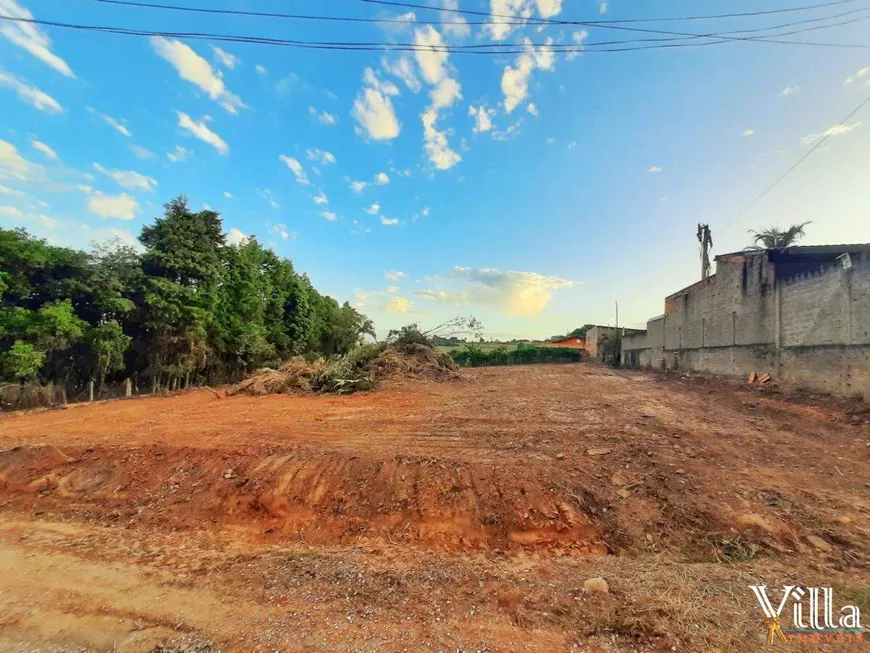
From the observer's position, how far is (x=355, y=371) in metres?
13.3

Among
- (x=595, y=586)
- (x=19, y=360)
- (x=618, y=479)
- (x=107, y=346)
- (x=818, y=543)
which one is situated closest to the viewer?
(x=595, y=586)

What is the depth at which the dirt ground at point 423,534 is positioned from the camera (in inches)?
86.6

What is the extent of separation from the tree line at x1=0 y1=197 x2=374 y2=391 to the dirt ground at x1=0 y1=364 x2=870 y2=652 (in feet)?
18.7

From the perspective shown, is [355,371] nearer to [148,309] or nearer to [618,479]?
[148,309]

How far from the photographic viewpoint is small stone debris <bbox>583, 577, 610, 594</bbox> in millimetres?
2461

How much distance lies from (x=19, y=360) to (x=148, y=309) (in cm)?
355

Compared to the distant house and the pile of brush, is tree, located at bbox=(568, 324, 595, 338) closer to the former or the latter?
the distant house

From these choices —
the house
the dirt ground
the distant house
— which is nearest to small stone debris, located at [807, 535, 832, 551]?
the dirt ground

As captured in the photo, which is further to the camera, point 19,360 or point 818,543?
point 19,360

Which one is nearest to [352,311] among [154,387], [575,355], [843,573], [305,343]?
[305,343]

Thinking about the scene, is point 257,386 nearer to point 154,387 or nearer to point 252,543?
point 154,387

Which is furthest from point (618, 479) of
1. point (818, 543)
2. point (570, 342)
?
point (570, 342)

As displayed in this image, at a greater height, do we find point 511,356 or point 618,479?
point 511,356

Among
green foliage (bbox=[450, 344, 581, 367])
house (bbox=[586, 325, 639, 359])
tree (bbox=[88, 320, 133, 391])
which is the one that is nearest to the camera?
tree (bbox=[88, 320, 133, 391])
